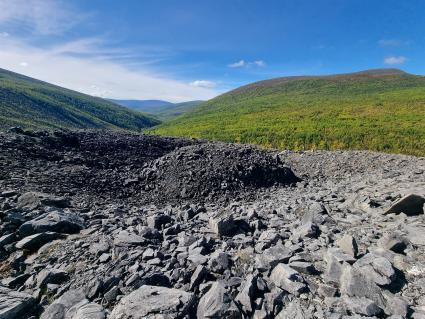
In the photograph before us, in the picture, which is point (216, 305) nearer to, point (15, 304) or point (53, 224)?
point (15, 304)

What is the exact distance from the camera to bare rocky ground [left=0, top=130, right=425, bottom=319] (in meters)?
4.45

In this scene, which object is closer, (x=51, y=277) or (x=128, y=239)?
(x=51, y=277)

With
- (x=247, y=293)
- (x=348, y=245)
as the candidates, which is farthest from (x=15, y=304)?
(x=348, y=245)

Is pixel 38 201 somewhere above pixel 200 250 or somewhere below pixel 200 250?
above

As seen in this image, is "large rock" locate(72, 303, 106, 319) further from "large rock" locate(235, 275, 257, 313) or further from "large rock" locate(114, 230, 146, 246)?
"large rock" locate(235, 275, 257, 313)

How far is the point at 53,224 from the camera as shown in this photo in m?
7.25

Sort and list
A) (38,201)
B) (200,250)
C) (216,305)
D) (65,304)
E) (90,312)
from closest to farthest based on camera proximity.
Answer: (216,305) → (90,312) → (65,304) → (200,250) → (38,201)

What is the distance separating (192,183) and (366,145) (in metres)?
22.8

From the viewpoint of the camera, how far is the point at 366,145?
28875mm

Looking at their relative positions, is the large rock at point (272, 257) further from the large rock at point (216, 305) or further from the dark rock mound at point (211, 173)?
the dark rock mound at point (211, 173)

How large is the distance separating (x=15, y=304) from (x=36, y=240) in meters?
2.22

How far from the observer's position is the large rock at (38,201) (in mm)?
8430

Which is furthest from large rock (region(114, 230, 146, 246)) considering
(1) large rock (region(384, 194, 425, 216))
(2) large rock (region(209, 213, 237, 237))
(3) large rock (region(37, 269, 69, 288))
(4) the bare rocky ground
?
(1) large rock (region(384, 194, 425, 216))

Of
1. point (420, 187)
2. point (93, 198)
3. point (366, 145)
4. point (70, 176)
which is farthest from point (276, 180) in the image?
point (366, 145)
